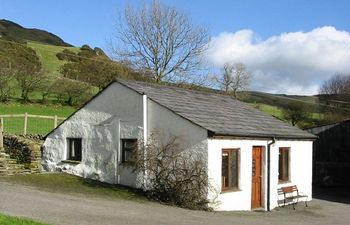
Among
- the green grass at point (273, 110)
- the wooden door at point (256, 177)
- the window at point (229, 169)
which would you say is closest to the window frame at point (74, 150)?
the window at point (229, 169)

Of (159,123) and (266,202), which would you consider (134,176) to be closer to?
(159,123)

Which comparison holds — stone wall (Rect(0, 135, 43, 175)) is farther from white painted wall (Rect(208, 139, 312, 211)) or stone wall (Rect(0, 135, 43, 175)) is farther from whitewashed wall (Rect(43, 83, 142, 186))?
white painted wall (Rect(208, 139, 312, 211))

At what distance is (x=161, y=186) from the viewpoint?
16703 mm

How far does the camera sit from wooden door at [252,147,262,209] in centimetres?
1841

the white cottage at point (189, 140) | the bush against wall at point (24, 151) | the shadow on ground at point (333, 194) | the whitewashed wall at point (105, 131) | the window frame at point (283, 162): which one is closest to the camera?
the white cottage at point (189, 140)

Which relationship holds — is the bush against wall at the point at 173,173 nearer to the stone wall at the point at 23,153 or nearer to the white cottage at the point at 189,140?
the white cottage at the point at 189,140

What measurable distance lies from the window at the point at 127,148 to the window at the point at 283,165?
617 centimetres

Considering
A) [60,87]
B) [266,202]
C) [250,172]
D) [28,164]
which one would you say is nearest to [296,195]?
[266,202]

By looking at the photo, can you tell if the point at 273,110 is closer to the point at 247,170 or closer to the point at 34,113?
the point at 34,113

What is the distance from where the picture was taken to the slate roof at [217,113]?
1711 cm

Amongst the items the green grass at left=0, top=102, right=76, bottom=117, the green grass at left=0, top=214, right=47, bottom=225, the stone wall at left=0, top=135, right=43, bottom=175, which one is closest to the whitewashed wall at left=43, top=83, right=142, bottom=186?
the stone wall at left=0, top=135, right=43, bottom=175

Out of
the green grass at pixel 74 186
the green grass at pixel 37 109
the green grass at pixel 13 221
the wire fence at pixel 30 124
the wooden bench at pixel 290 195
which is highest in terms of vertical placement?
the green grass at pixel 37 109

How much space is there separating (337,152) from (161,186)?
19252mm

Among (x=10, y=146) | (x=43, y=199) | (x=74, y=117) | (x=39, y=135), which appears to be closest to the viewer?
(x=43, y=199)
